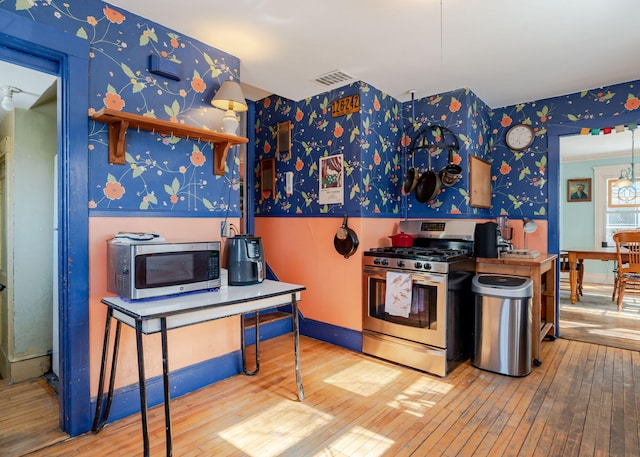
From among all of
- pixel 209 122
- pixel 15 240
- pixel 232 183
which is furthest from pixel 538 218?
pixel 15 240

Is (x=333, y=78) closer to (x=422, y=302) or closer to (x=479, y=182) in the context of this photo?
(x=479, y=182)

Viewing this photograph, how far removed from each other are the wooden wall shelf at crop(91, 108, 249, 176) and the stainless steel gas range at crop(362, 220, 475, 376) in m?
1.55

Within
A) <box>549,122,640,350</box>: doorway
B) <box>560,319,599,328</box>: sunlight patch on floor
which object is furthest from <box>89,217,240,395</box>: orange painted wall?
<box>549,122,640,350</box>: doorway

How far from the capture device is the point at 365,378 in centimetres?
275

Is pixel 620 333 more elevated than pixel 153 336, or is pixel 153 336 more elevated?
pixel 153 336

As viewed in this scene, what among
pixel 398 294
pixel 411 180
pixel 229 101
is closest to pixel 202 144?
pixel 229 101

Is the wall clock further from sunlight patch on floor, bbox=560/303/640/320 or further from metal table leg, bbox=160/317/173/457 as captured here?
metal table leg, bbox=160/317/173/457

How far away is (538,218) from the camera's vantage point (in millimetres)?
3725

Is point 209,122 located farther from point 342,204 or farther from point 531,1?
point 531,1

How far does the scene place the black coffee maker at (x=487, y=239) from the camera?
10.3ft

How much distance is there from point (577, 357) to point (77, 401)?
3706mm

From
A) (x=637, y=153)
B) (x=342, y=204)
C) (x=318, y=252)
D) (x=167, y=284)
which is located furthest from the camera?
(x=637, y=153)

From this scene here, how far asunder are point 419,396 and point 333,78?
2608 millimetres

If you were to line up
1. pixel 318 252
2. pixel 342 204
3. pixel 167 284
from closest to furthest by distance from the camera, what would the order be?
pixel 167 284, pixel 342 204, pixel 318 252
